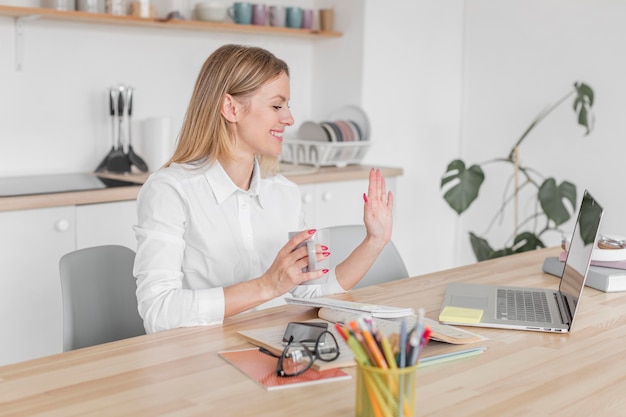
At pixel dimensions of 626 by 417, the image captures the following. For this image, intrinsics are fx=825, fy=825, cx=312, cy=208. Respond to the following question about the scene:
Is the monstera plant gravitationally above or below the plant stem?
below

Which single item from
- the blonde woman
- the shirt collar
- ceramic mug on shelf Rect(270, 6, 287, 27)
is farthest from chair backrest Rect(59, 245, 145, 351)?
ceramic mug on shelf Rect(270, 6, 287, 27)

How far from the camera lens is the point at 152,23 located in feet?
11.3

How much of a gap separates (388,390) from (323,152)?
2.66 m

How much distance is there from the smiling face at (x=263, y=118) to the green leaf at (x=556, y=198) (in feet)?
6.30

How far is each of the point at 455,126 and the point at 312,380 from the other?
3299mm

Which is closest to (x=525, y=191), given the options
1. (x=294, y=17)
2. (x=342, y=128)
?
(x=342, y=128)

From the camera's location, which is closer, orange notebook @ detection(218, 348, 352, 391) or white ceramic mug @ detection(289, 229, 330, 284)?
orange notebook @ detection(218, 348, 352, 391)

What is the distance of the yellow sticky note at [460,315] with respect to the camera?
1.78m

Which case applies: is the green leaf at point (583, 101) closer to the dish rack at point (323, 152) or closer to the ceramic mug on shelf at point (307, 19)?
the dish rack at point (323, 152)

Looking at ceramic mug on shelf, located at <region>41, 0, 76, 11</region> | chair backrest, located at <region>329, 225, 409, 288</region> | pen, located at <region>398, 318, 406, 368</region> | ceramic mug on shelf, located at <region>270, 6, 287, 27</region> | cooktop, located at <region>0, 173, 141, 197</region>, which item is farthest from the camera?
ceramic mug on shelf, located at <region>270, 6, 287, 27</region>

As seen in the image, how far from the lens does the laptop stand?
5.81 feet

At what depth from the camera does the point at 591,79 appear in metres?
3.89

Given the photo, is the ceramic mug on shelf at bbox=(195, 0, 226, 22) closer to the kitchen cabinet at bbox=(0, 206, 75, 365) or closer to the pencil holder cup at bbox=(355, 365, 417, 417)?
the kitchen cabinet at bbox=(0, 206, 75, 365)

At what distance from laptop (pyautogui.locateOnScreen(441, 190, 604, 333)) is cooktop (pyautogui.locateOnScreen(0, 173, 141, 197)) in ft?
4.99
